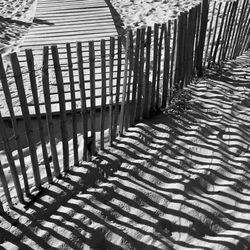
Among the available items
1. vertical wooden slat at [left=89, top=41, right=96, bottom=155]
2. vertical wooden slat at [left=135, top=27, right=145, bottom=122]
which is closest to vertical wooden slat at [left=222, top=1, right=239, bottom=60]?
A: vertical wooden slat at [left=135, top=27, right=145, bottom=122]

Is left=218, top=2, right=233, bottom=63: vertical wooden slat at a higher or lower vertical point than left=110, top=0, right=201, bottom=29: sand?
higher

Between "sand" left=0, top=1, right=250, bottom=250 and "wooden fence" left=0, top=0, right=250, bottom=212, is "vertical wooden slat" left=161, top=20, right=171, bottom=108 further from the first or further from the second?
"sand" left=0, top=1, right=250, bottom=250

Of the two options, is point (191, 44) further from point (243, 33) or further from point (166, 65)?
point (243, 33)

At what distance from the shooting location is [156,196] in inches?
117

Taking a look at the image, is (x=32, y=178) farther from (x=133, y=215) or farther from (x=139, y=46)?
(x=139, y=46)

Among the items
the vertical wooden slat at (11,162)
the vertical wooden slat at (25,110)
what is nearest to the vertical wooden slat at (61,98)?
the vertical wooden slat at (25,110)

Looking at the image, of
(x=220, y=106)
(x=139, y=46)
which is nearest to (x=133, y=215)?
(x=139, y=46)

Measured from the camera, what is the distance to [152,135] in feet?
12.3

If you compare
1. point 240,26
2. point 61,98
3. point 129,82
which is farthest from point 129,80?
point 240,26

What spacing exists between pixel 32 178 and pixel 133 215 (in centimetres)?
104

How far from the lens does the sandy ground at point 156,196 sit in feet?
8.64

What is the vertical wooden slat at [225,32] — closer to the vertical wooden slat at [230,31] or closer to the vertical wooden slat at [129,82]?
the vertical wooden slat at [230,31]

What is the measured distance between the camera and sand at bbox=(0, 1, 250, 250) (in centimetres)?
263

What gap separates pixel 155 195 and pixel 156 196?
1 centimetres
